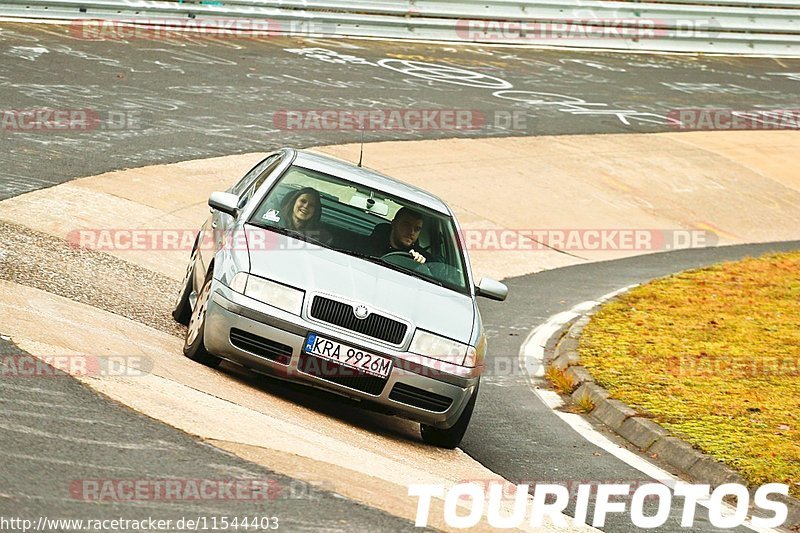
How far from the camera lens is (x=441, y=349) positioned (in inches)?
317

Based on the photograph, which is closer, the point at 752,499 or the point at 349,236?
the point at 752,499

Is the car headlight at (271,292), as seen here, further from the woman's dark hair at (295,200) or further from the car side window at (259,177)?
the car side window at (259,177)

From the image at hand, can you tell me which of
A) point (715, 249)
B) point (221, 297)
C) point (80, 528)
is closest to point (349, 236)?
point (221, 297)

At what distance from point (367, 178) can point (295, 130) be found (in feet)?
32.9

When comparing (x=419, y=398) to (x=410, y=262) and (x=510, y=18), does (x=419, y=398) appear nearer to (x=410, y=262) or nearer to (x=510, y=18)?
(x=410, y=262)

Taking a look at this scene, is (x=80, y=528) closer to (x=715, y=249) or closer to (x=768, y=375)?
(x=768, y=375)

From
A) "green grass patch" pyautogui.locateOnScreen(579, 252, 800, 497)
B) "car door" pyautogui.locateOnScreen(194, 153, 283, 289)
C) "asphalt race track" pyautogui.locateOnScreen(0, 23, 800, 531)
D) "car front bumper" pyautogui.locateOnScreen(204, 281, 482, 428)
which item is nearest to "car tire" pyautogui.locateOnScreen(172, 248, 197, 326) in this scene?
"car door" pyautogui.locateOnScreen(194, 153, 283, 289)

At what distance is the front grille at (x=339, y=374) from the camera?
7.85 meters

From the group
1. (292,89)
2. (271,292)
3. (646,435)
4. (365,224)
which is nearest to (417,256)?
(365,224)

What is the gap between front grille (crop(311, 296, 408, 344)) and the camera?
791 centimetres

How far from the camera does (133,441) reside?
6.48 metres

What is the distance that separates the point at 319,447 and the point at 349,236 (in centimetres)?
226

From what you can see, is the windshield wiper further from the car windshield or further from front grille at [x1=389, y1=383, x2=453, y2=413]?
front grille at [x1=389, y1=383, x2=453, y2=413]

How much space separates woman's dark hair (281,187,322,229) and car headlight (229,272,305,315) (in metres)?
1.04
